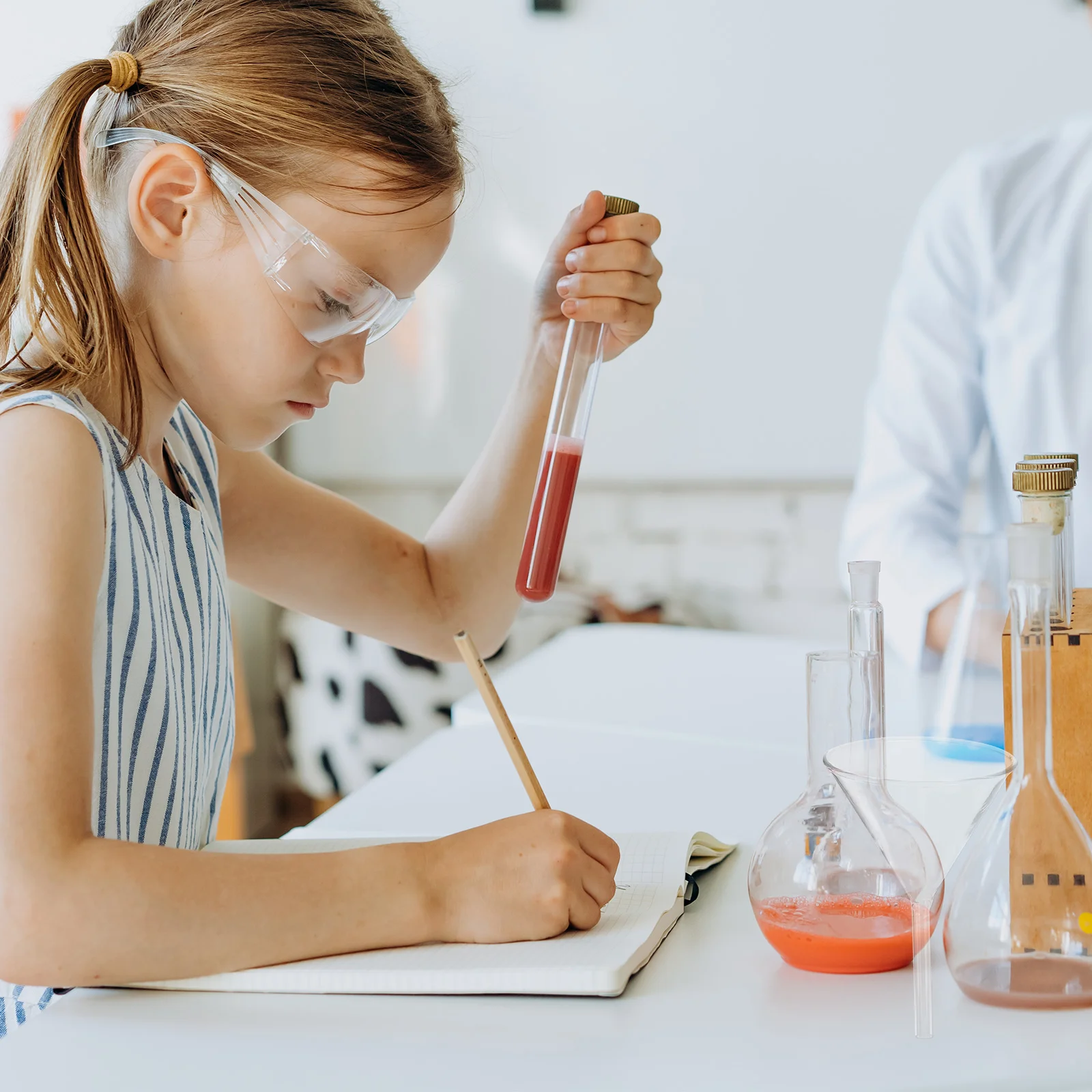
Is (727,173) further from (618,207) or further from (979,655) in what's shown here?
(979,655)

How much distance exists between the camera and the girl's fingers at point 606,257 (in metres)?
A: 0.85

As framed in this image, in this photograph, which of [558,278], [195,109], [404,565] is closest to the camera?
[195,109]

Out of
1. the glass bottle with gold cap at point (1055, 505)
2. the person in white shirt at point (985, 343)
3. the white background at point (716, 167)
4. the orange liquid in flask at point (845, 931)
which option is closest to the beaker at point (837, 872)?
the orange liquid in flask at point (845, 931)

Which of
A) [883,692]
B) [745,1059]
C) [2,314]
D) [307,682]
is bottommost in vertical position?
[307,682]

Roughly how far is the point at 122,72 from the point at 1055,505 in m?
0.60

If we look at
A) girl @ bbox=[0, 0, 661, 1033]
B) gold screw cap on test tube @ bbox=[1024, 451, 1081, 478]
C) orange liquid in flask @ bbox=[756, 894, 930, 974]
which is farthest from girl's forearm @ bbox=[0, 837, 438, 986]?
gold screw cap on test tube @ bbox=[1024, 451, 1081, 478]

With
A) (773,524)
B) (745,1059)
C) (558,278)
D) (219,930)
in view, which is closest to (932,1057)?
(745,1059)

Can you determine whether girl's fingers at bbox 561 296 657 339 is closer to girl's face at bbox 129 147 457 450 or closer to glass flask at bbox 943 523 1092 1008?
girl's face at bbox 129 147 457 450

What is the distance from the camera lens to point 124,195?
0.77m

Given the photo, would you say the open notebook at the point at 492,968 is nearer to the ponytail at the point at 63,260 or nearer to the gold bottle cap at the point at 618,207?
the ponytail at the point at 63,260

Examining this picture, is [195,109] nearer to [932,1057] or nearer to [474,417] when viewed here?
[932,1057]

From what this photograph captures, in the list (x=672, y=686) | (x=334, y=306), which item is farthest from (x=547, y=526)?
(x=672, y=686)

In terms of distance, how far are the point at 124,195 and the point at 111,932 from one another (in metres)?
0.45

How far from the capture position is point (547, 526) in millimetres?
727
